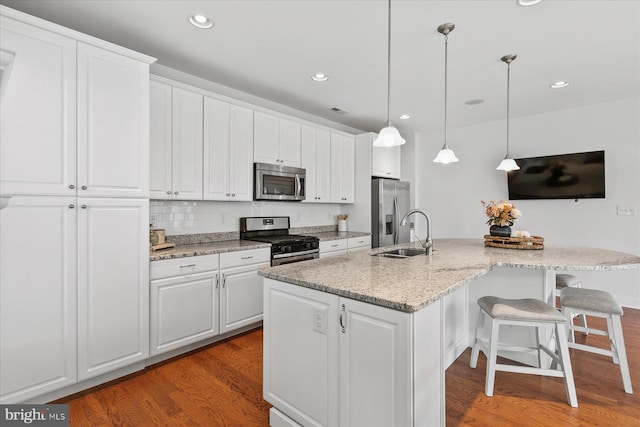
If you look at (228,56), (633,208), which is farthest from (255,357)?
(633,208)

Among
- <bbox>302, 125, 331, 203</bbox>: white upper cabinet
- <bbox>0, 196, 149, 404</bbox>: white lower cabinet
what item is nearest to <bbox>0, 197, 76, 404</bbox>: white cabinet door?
<bbox>0, 196, 149, 404</bbox>: white lower cabinet

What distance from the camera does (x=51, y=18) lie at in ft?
7.48

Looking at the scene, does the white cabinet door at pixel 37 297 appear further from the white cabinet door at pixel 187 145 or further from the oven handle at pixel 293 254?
the oven handle at pixel 293 254

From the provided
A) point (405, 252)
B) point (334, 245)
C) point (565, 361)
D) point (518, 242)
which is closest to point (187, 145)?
point (334, 245)

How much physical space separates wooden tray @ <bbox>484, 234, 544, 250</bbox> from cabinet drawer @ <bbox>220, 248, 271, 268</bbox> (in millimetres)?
2160

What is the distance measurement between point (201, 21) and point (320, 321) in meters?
2.21

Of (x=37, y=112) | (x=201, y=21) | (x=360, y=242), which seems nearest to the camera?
(x=37, y=112)

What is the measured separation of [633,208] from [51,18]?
6.17m

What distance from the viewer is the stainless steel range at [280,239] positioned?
11.0ft

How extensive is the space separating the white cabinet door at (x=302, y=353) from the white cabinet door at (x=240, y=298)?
3.87 ft

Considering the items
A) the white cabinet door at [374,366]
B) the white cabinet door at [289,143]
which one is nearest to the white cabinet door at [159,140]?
the white cabinet door at [289,143]

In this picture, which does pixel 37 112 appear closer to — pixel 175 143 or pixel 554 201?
pixel 175 143

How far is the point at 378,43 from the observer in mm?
2590

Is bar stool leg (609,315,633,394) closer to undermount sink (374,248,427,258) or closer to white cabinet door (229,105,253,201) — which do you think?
undermount sink (374,248,427,258)
